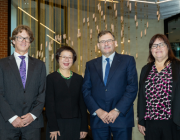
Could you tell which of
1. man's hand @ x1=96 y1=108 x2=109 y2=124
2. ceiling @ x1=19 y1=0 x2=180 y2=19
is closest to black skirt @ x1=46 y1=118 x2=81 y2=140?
man's hand @ x1=96 y1=108 x2=109 y2=124

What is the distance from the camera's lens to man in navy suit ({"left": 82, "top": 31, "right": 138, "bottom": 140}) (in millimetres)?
1995

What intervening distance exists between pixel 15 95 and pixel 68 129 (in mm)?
670

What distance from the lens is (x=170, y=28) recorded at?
8.50 m

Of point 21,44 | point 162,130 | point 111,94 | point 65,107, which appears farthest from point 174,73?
point 21,44

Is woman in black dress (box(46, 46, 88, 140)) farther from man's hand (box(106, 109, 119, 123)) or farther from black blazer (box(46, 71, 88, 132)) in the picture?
man's hand (box(106, 109, 119, 123))

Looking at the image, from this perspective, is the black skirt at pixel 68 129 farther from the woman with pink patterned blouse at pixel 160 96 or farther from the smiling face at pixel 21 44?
the smiling face at pixel 21 44

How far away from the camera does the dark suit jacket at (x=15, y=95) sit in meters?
1.90

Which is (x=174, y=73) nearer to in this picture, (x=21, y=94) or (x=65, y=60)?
(x=65, y=60)

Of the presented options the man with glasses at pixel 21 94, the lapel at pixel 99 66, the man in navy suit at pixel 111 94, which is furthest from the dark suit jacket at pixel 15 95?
the lapel at pixel 99 66

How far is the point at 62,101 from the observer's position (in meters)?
2.13

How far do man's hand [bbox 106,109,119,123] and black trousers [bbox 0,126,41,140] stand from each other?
2.49ft

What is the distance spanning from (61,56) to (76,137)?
95 centimetres

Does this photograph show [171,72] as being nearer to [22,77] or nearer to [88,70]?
[88,70]

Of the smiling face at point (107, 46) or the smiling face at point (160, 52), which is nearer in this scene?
the smiling face at point (160, 52)
